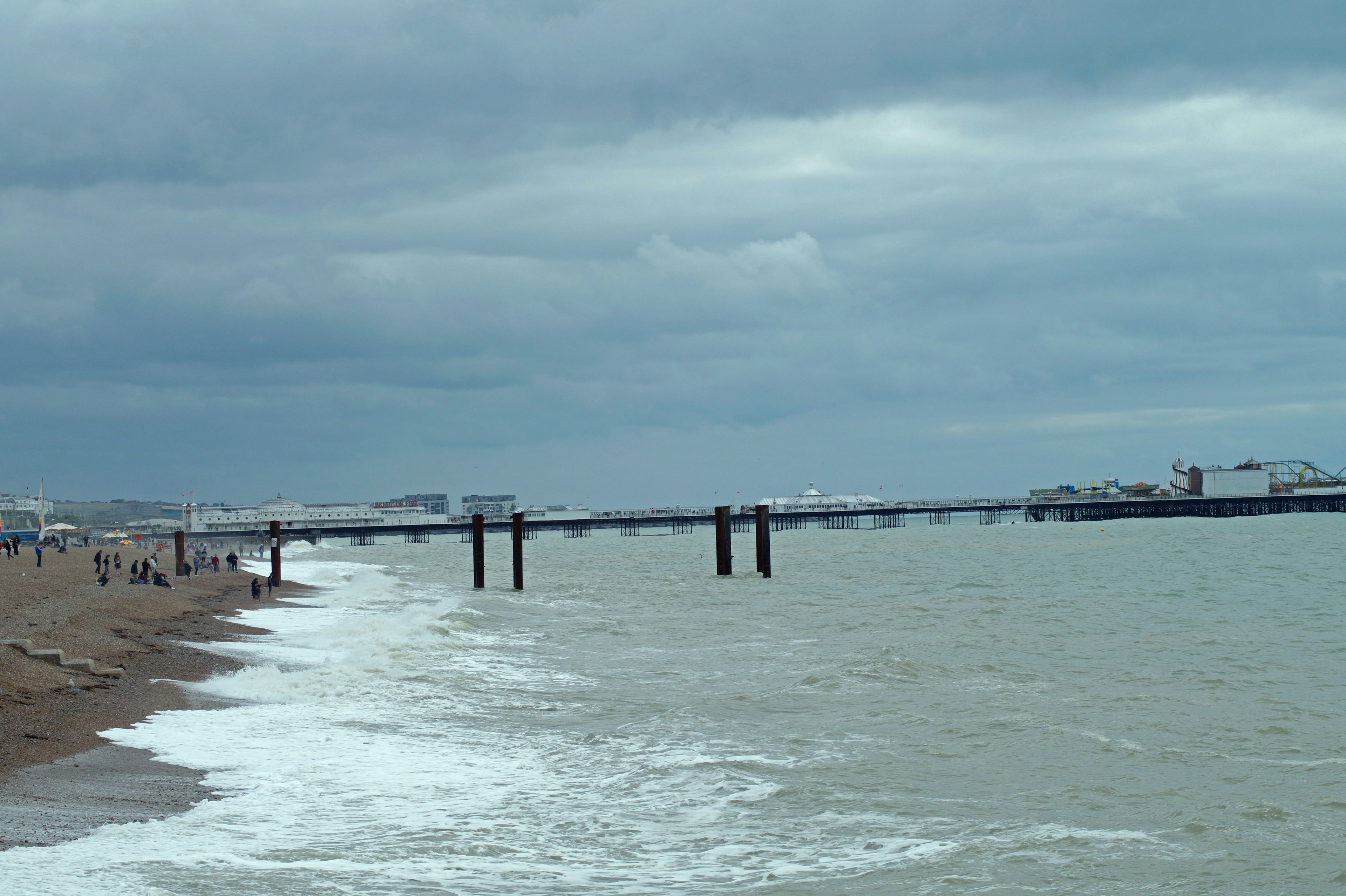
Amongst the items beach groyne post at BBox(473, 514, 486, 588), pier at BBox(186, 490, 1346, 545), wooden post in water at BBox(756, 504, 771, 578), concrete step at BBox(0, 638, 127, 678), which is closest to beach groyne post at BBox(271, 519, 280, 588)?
beach groyne post at BBox(473, 514, 486, 588)

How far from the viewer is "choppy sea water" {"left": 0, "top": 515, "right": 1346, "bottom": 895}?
9.13 m

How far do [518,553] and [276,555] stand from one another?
37.7 feet

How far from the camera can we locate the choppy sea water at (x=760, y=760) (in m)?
9.13

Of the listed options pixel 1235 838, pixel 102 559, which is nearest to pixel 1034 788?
pixel 1235 838

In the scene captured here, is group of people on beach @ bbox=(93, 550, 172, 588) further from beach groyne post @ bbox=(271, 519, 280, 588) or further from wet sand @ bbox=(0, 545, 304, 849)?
wet sand @ bbox=(0, 545, 304, 849)

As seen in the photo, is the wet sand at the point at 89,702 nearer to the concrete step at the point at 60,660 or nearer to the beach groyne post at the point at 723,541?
the concrete step at the point at 60,660

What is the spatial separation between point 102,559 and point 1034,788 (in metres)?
49.9

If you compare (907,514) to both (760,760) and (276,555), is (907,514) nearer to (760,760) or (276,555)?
(276,555)

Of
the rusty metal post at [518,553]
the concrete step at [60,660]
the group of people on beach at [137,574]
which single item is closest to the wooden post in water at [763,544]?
the rusty metal post at [518,553]

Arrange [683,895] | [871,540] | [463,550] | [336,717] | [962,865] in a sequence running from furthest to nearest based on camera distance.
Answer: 1. [463,550]
2. [871,540]
3. [336,717]
4. [962,865]
5. [683,895]

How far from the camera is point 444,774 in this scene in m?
12.5

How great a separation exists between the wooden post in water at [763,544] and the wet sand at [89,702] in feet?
80.6

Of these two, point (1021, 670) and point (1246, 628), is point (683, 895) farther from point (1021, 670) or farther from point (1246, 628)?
point (1246, 628)

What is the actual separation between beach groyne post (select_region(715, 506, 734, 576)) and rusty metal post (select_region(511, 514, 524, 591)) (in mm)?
8419
